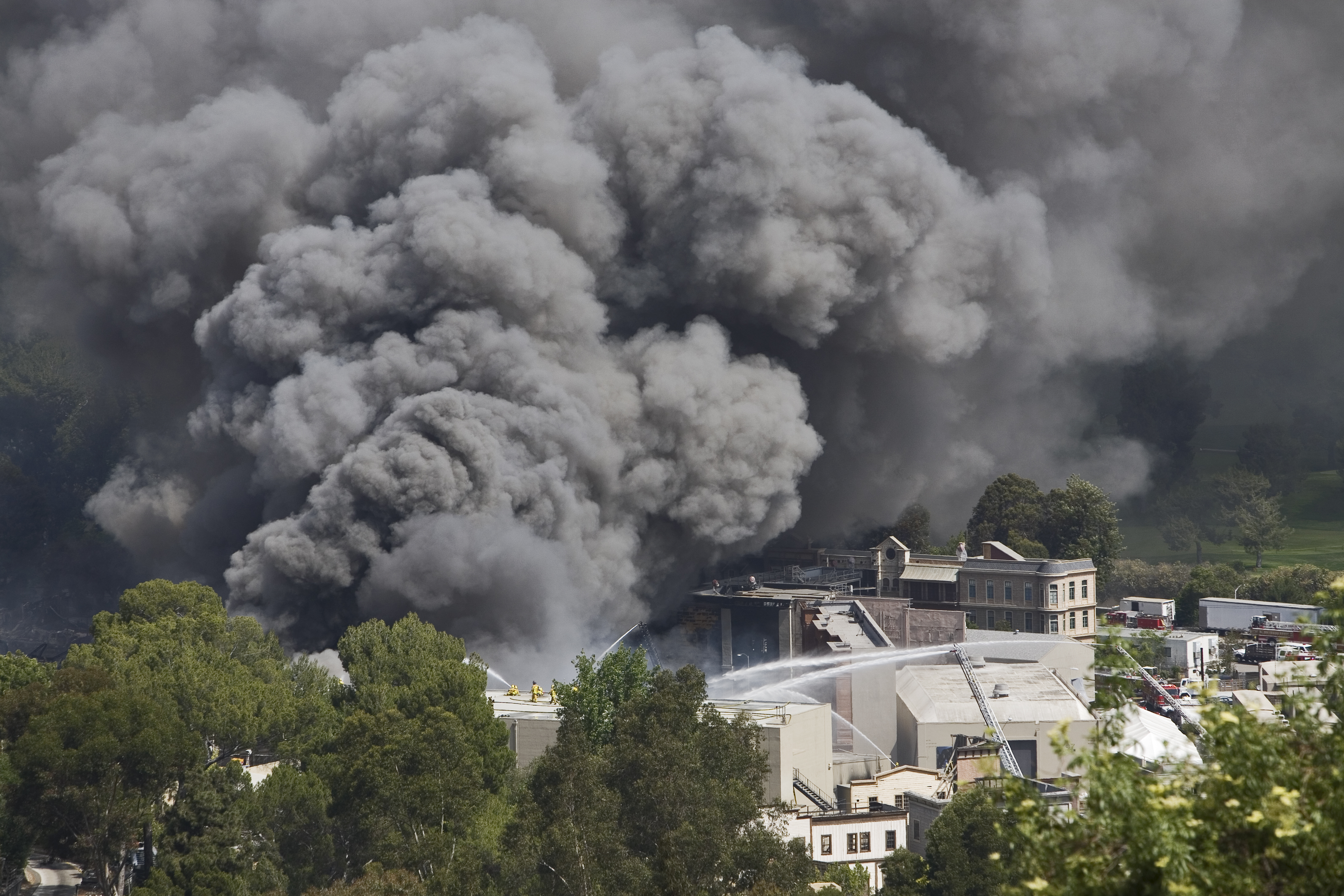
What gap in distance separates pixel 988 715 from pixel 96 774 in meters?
21.3

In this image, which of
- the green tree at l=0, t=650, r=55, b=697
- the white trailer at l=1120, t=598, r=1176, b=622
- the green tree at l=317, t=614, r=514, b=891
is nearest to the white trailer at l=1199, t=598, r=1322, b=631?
the white trailer at l=1120, t=598, r=1176, b=622

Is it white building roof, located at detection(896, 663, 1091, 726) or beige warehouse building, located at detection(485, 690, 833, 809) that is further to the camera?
white building roof, located at detection(896, 663, 1091, 726)

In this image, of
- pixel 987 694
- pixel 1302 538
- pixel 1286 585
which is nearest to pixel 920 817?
pixel 987 694

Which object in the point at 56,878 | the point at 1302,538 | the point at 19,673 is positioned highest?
the point at 1302,538

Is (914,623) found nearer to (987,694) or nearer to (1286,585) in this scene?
(987,694)

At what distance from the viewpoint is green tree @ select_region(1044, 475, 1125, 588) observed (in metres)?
70.8

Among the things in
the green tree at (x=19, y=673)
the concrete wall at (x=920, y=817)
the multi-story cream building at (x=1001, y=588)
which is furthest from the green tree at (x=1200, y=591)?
the green tree at (x=19, y=673)

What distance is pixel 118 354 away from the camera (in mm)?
60562

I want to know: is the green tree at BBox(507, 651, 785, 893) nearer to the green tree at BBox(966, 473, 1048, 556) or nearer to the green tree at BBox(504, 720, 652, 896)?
the green tree at BBox(504, 720, 652, 896)

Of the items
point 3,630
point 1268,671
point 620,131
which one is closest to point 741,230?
point 620,131

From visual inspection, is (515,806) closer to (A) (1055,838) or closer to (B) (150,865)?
(B) (150,865)

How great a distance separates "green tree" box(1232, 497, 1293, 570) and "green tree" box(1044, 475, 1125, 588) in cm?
1398

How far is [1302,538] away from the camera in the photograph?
90.4 metres

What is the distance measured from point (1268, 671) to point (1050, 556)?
22.7 m
